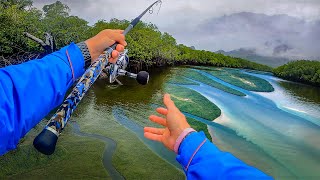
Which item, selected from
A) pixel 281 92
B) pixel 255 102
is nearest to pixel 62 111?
pixel 255 102

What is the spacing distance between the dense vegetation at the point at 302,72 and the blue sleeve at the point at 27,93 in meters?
41.9

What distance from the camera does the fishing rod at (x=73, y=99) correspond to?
5.54 ft

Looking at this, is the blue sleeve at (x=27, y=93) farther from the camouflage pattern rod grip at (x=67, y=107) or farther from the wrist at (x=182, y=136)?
Result: the wrist at (x=182, y=136)

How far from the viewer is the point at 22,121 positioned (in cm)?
162

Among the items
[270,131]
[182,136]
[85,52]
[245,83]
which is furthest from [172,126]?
[245,83]

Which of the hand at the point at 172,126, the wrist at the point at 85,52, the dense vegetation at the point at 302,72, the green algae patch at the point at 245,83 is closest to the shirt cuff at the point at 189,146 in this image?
the hand at the point at 172,126

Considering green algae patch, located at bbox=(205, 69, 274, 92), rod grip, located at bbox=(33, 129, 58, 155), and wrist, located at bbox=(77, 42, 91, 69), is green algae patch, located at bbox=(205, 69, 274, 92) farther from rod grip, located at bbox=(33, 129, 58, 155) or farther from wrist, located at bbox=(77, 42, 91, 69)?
rod grip, located at bbox=(33, 129, 58, 155)

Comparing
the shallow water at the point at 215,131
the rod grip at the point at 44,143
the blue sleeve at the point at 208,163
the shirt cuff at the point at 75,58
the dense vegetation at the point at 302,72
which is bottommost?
the shallow water at the point at 215,131

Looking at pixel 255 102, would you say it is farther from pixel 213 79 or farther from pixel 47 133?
pixel 47 133

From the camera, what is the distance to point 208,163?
132cm

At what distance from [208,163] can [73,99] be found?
1.24 m

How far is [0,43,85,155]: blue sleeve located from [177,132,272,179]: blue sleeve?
748 millimetres

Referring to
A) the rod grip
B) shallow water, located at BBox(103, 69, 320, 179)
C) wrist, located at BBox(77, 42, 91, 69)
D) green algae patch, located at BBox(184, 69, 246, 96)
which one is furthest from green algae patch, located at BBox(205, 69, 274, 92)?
the rod grip

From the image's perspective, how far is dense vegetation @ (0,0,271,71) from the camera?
26.6 m
